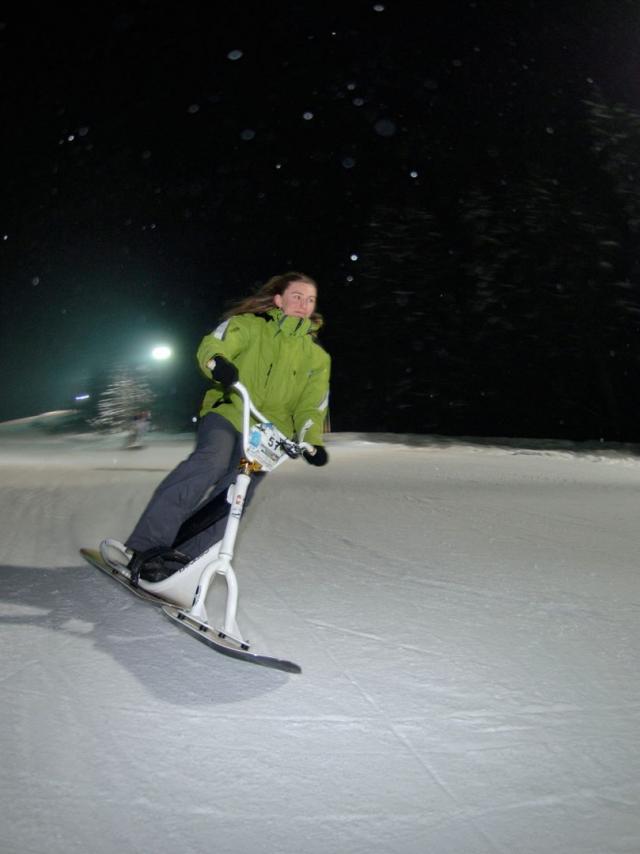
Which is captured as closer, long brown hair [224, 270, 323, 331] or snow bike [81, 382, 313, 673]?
snow bike [81, 382, 313, 673]

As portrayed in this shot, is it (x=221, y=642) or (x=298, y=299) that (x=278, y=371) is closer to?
(x=298, y=299)

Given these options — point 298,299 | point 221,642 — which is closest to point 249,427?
point 298,299

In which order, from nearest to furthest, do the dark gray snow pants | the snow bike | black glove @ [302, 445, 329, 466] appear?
→ the snow bike → black glove @ [302, 445, 329, 466] → the dark gray snow pants

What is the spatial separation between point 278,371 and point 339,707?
163 cm

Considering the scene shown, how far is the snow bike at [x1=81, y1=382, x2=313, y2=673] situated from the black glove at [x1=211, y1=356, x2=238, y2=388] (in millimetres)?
40

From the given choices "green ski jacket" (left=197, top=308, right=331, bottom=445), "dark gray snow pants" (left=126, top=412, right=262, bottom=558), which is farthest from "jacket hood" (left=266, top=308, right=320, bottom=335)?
"dark gray snow pants" (left=126, top=412, right=262, bottom=558)

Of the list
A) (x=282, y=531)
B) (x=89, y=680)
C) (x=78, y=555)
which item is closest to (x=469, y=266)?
(x=282, y=531)

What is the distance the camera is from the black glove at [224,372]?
3346 mm

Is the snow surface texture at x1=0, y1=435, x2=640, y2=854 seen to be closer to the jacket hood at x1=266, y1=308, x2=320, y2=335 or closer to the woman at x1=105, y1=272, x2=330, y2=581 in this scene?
the woman at x1=105, y1=272, x2=330, y2=581

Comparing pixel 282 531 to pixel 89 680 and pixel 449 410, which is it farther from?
pixel 449 410

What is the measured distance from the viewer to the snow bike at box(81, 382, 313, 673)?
10.9 feet

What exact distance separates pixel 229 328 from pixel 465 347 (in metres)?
21.4

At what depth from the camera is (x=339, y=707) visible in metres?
2.80

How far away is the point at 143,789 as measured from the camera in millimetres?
2154
